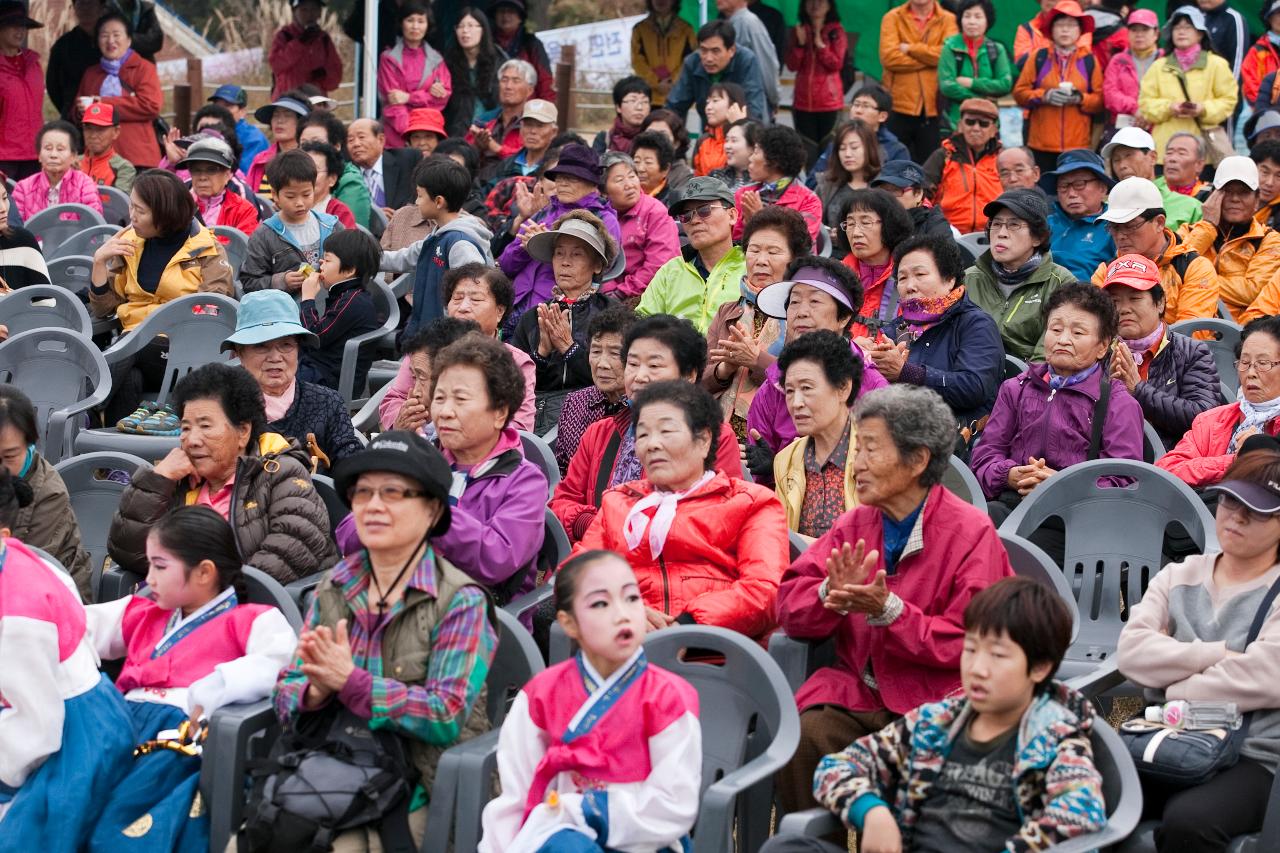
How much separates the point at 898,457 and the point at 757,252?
258cm

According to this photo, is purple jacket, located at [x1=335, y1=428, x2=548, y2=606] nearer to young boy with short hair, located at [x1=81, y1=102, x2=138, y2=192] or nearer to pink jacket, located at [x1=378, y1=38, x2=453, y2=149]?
young boy with short hair, located at [x1=81, y1=102, x2=138, y2=192]

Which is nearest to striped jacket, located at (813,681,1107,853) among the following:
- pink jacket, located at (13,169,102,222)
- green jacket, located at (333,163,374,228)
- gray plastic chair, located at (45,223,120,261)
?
gray plastic chair, located at (45,223,120,261)

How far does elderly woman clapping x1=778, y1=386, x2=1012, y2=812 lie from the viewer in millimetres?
3865

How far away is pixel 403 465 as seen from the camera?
12.5 feet

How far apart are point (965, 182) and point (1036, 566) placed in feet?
18.1

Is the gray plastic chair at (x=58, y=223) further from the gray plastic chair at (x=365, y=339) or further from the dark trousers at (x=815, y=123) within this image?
the dark trousers at (x=815, y=123)

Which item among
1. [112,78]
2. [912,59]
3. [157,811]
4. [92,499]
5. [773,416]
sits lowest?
[157,811]

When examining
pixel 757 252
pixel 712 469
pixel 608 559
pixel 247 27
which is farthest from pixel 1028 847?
pixel 247 27

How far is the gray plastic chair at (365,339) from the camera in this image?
7.22 meters

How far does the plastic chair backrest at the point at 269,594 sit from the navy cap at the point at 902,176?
4878 mm

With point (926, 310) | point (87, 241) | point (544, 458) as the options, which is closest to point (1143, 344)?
point (926, 310)

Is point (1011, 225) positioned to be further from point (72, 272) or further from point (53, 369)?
point (72, 272)

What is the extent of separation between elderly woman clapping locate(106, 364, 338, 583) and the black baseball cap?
0.76m

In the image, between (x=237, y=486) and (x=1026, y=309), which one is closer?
(x=237, y=486)
